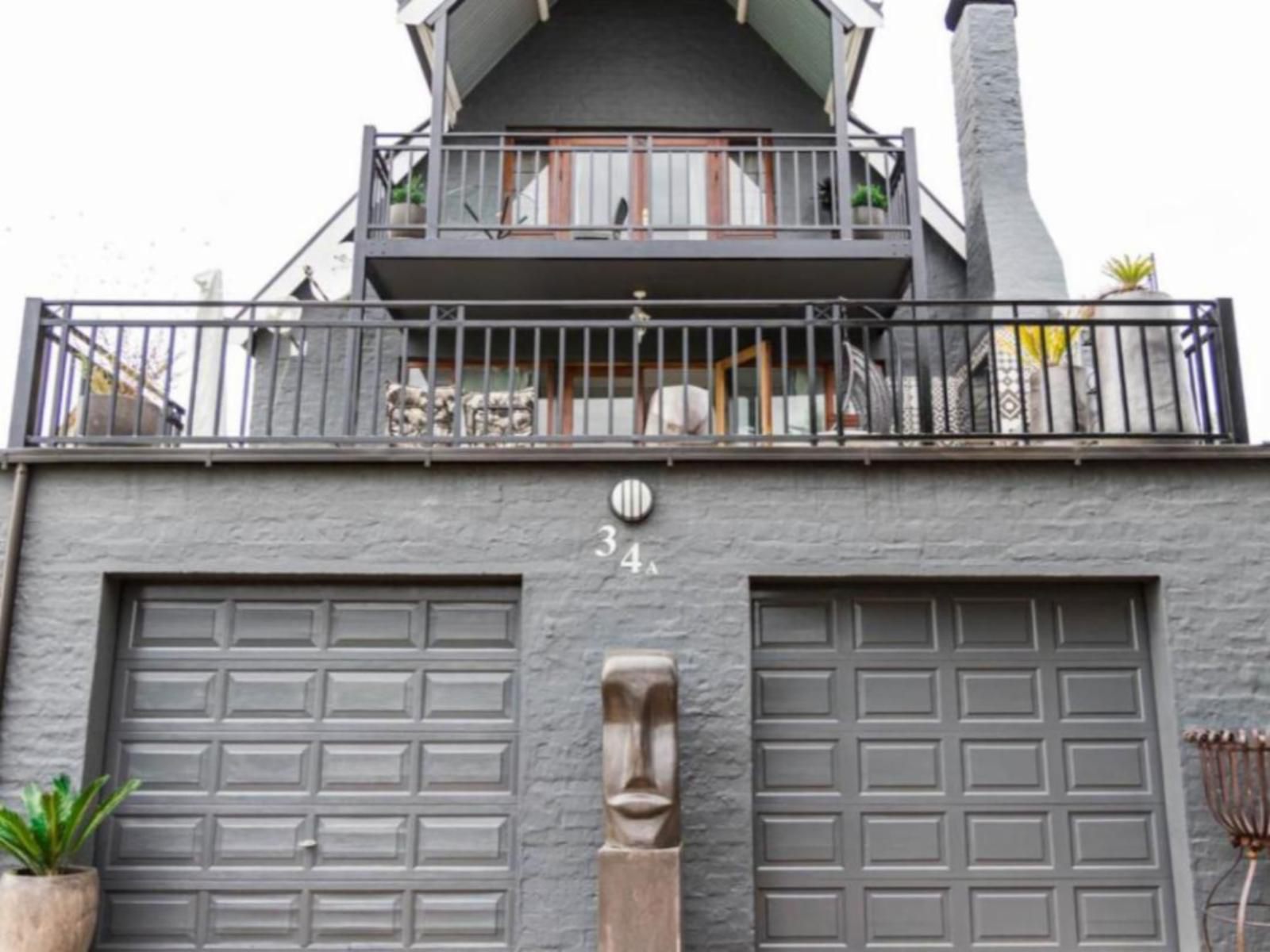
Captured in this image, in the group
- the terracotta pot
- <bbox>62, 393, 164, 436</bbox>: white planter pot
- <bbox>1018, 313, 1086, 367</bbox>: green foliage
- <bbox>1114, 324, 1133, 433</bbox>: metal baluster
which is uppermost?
<bbox>1018, 313, 1086, 367</bbox>: green foliage

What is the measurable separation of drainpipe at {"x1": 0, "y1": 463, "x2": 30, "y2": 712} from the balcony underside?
3.53 m

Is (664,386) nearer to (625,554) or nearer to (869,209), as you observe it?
(625,554)

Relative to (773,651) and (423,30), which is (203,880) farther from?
(423,30)

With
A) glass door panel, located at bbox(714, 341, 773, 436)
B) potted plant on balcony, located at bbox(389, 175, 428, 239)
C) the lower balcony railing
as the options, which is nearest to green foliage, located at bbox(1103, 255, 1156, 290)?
the lower balcony railing

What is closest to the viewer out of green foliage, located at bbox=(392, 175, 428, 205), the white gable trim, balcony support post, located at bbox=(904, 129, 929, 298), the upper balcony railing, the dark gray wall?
balcony support post, located at bbox=(904, 129, 929, 298)

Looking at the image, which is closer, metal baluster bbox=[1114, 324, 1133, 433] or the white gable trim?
metal baluster bbox=[1114, 324, 1133, 433]

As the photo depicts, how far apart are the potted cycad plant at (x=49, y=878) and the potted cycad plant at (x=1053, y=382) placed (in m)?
5.70

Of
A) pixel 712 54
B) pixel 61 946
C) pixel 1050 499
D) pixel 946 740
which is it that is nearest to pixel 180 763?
pixel 61 946

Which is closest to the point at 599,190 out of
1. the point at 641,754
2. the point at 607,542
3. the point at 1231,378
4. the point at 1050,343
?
the point at 1050,343

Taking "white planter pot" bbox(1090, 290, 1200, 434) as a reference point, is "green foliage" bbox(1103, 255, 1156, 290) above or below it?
above

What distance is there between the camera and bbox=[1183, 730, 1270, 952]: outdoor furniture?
5.07 meters

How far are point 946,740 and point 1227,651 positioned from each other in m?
1.63

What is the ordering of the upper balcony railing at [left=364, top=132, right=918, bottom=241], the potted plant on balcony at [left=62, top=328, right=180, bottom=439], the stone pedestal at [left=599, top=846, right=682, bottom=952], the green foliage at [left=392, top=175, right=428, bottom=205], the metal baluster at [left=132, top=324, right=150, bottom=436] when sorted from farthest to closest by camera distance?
the green foliage at [left=392, top=175, right=428, bottom=205] < the upper balcony railing at [left=364, top=132, right=918, bottom=241] < the potted plant on balcony at [left=62, top=328, right=180, bottom=439] < the metal baluster at [left=132, top=324, right=150, bottom=436] < the stone pedestal at [left=599, top=846, right=682, bottom=952]

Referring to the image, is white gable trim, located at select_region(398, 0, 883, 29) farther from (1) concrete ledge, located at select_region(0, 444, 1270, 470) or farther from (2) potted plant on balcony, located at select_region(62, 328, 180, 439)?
(1) concrete ledge, located at select_region(0, 444, 1270, 470)
